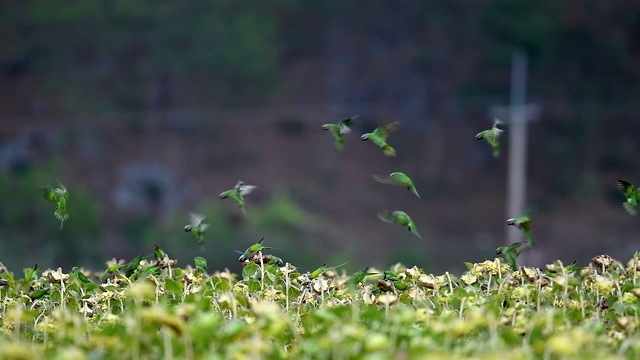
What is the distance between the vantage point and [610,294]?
2213mm

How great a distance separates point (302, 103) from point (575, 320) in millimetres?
23036

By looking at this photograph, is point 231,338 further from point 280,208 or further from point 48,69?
point 48,69

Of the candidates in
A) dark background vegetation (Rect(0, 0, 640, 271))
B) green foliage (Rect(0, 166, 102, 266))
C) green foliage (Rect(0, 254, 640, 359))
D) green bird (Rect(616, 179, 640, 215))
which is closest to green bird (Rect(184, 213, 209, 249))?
green foliage (Rect(0, 254, 640, 359))

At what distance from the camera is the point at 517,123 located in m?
24.7

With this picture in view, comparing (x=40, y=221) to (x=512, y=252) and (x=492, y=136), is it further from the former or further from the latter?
(x=512, y=252)

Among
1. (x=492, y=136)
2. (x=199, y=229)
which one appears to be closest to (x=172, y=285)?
(x=199, y=229)

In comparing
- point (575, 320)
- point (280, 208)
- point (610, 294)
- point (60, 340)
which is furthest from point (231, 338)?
point (280, 208)

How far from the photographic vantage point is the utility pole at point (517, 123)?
2419 cm

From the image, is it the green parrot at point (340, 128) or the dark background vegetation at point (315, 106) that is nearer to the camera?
the green parrot at point (340, 128)

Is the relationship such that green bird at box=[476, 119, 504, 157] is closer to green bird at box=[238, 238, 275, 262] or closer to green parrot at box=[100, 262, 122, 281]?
green bird at box=[238, 238, 275, 262]

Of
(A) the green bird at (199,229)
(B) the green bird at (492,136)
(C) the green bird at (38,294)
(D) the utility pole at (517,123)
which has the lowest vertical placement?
(C) the green bird at (38,294)

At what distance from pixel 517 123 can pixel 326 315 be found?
23.3 metres

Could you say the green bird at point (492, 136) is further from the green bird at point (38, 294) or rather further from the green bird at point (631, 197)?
the green bird at point (38, 294)

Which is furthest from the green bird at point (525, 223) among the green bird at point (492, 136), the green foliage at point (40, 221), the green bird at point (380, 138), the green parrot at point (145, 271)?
the green foliage at point (40, 221)
